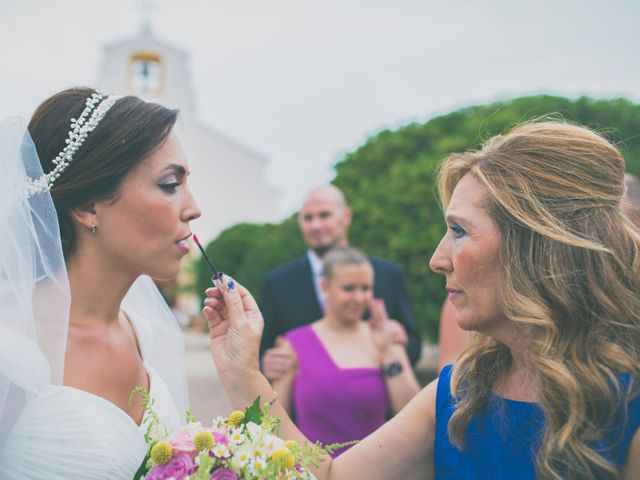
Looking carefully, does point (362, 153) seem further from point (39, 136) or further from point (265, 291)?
point (39, 136)

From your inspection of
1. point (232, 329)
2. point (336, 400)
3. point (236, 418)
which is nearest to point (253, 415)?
point (236, 418)

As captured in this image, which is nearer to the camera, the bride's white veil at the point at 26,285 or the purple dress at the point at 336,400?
the bride's white veil at the point at 26,285

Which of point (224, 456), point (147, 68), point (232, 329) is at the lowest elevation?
point (224, 456)

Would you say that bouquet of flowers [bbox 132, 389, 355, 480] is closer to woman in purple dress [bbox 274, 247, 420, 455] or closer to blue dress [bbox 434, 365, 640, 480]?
blue dress [bbox 434, 365, 640, 480]

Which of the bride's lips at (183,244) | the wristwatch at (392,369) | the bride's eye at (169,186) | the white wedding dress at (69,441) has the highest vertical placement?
the bride's eye at (169,186)


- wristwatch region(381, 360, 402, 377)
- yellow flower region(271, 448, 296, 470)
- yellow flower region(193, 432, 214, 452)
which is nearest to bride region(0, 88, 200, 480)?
yellow flower region(193, 432, 214, 452)

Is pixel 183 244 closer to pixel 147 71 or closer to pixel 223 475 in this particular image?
pixel 223 475

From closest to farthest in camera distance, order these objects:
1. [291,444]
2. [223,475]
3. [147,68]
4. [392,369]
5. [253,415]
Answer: [223,475], [291,444], [253,415], [392,369], [147,68]

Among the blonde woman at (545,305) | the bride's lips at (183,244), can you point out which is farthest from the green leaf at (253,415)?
the bride's lips at (183,244)

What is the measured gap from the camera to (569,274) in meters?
2.08

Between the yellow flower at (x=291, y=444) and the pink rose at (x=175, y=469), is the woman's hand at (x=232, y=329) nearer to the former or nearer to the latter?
the yellow flower at (x=291, y=444)

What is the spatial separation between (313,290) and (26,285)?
330 cm

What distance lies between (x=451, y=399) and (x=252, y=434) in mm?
738

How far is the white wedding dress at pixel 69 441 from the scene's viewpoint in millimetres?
2217
